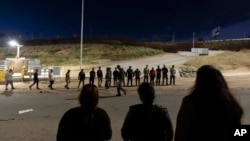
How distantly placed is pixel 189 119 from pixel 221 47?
89295mm

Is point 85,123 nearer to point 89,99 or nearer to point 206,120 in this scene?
point 89,99

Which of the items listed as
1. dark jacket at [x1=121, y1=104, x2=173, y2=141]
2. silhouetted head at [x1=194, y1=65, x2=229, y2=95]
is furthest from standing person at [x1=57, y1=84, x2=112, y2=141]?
silhouetted head at [x1=194, y1=65, x2=229, y2=95]

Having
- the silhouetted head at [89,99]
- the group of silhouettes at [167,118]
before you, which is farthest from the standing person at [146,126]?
the silhouetted head at [89,99]

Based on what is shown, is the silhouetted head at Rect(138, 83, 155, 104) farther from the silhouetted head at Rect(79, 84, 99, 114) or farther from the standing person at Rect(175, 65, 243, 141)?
the standing person at Rect(175, 65, 243, 141)

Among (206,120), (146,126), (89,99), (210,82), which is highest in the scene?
(210,82)

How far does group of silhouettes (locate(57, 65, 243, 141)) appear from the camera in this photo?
3.54m

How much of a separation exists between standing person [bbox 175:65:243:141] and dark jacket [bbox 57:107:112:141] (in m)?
0.84

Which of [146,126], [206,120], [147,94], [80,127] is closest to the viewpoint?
[206,120]

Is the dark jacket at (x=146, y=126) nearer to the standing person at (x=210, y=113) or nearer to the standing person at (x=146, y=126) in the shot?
the standing person at (x=146, y=126)

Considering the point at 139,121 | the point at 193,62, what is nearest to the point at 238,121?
the point at 139,121

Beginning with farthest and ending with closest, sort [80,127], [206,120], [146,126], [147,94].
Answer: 1. [147,94]
2. [146,126]
3. [80,127]
4. [206,120]

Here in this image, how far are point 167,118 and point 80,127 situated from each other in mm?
1097

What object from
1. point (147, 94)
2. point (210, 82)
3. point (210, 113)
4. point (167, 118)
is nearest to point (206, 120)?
point (210, 113)

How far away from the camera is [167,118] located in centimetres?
450
